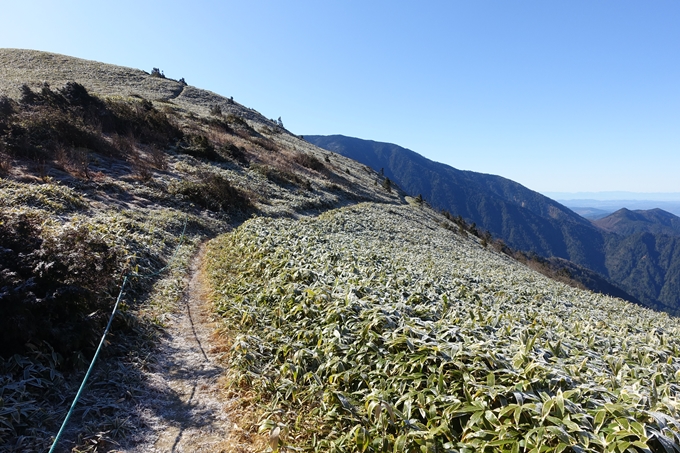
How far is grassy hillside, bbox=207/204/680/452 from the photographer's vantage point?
3.38 meters

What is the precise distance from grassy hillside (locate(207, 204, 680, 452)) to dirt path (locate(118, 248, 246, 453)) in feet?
1.65

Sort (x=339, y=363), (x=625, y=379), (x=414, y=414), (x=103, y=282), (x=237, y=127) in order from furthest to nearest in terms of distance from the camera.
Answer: (x=237, y=127) → (x=103, y=282) → (x=339, y=363) → (x=625, y=379) → (x=414, y=414)

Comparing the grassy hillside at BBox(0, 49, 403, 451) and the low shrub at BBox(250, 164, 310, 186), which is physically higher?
the low shrub at BBox(250, 164, 310, 186)

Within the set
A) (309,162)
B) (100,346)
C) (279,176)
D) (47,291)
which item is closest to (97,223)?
(47,291)

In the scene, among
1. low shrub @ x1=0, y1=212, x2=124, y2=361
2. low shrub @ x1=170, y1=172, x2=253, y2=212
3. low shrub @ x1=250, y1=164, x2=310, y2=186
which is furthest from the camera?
low shrub @ x1=250, y1=164, x2=310, y2=186

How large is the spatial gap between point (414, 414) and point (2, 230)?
7.27 metres

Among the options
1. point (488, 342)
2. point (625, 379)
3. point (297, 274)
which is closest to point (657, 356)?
point (625, 379)

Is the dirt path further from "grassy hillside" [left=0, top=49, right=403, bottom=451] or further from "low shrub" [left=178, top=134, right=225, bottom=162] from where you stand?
"low shrub" [left=178, top=134, right=225, bottom=162]

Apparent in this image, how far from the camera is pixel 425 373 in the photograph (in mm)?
4453

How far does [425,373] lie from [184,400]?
3584mm

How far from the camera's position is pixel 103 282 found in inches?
274

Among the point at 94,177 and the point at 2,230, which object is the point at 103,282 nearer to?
the point at 2,230

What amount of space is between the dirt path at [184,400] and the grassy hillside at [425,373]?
503mm

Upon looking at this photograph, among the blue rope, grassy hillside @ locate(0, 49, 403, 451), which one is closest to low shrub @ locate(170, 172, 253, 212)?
grassy hillside @ locate(0, 49, 403, 451)
